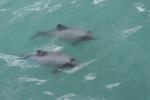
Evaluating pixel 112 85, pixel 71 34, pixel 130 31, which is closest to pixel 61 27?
pixel 71 34

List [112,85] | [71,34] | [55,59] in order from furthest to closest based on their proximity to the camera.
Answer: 1. [71,34]
2. [55,59]
3. [112,85]

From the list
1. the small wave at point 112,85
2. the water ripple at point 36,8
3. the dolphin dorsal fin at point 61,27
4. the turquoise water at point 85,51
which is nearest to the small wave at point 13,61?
the turquoise water at point 85,51

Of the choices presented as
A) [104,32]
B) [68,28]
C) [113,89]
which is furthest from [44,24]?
[113,89]

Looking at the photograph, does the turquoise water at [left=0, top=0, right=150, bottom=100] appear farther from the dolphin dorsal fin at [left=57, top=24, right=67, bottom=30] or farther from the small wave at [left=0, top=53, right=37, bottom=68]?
the dolphin dorsal fin at [left=57, top=24, right=67, bottom=30]

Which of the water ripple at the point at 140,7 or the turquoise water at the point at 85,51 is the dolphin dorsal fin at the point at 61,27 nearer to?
the turquoise water at the point at 85,51

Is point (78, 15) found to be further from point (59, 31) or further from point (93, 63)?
point (93, 63)

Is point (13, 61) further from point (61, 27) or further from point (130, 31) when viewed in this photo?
point (130, 31)
